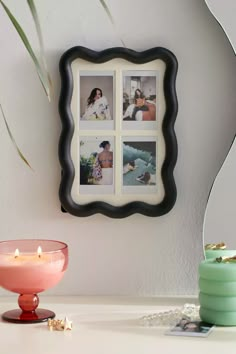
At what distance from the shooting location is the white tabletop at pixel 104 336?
975 millimetres

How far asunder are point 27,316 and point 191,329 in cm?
29

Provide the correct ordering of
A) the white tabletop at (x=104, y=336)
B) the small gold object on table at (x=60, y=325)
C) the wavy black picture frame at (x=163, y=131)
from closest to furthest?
the white tabletop at (x=104, y=336) → the small gold object on table at (x=60, y=325) → the wavy black picture frame at (x=163, y=131)

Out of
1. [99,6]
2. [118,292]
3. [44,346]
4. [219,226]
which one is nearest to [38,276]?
[44,346]

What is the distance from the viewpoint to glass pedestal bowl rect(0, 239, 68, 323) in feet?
3.74

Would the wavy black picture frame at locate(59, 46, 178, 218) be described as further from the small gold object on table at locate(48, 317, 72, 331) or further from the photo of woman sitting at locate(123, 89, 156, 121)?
the small gold object on table at locate(48, 317, 72, 331)

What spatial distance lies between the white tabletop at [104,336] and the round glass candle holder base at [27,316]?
0.04 feet

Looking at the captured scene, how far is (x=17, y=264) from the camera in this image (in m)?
1.15

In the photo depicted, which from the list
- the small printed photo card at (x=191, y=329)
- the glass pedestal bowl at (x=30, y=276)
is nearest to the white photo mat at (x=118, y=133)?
the glass pedestal bowl at (x=30, y=276)

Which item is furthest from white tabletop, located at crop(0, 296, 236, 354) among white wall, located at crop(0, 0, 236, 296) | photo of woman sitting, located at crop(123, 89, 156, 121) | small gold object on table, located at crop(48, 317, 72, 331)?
photo of woman sitting, located at crop(123, 89, 156, 121)

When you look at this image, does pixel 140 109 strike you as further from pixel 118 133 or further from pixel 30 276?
pixel 30 276

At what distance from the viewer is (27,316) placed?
3.78 ft

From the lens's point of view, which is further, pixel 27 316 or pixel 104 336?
pixel 27 316

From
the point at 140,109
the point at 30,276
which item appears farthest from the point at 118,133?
the point at 30,276

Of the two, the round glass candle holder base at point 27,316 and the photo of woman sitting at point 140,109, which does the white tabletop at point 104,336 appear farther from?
the photo of woman sitting at point 140,109
